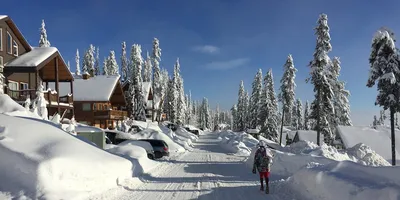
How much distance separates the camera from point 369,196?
23.2 ft

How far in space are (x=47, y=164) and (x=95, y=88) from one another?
37.1m

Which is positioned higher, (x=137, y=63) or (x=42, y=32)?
(x=42, y=32)

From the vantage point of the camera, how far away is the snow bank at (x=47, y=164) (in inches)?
339

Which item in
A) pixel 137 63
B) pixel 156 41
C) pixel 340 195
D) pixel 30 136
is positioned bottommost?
pixel 340 195

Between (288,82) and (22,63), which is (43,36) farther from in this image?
(288,82)

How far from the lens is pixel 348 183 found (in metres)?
8.08

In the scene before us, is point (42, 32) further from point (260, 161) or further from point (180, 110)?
point (260, 161)

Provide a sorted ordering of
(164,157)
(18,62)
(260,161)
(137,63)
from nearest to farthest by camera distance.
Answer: (260,161) < (164,157) < (18,62) < (137,63)

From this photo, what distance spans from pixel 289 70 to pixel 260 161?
43.5 meters

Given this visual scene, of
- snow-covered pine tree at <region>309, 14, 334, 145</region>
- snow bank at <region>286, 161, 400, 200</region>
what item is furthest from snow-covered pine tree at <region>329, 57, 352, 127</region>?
snow bank at <region>286, 161, 400, 200</region>

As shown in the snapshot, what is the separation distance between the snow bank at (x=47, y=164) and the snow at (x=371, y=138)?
109 feet

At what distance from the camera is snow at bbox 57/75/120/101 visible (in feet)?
142

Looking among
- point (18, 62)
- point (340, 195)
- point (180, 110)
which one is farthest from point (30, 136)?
point (180, 110)

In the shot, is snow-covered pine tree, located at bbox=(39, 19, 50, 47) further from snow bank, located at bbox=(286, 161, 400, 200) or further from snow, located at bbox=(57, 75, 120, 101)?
snow bank, located at bbox=(286, 161, 400, 200)
